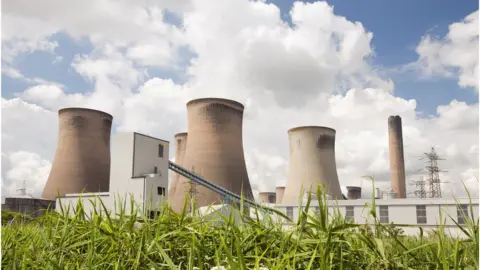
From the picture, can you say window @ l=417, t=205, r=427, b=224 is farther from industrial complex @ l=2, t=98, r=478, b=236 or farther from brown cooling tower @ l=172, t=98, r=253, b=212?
brown cooling tower @ l=172, t=98, r=253, b=212

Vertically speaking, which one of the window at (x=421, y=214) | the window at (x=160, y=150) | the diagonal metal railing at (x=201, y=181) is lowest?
the window at (x=421, y=214)

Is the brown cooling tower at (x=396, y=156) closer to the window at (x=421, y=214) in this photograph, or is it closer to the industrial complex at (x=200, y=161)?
the industrial complex at (x=200, y=161)

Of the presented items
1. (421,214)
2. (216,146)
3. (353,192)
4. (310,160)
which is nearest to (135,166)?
(216,146)

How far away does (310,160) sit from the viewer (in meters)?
28.5

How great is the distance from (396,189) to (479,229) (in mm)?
35235

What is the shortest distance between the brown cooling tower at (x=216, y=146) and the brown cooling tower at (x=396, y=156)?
43.7 feet

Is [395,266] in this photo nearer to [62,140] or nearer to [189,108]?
[189,108]

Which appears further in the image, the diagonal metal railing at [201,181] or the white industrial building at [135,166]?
the diagonal metal railing at [201,181]

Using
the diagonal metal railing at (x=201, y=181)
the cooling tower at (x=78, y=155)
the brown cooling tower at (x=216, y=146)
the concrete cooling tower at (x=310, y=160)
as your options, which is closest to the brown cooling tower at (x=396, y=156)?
the concrete cooling tower at (x=310, y=160)

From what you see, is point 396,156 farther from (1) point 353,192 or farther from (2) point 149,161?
(2) point 149,161

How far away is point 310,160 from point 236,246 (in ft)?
89.3

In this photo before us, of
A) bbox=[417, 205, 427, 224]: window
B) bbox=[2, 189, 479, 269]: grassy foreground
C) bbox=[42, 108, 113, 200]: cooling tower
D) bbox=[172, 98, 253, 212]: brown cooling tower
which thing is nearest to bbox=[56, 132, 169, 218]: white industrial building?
bbox=[172, 98, 253, 212]: brown cooling tower

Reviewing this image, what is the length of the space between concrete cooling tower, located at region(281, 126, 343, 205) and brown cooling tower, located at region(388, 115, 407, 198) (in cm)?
732

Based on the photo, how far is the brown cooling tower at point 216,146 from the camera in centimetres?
2652
